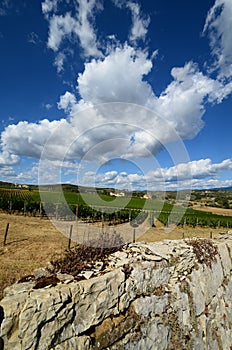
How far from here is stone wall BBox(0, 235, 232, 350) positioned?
2.75m

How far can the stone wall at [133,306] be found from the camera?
275 centimetres

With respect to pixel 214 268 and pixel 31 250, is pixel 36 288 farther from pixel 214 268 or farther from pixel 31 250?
pixel 31 250

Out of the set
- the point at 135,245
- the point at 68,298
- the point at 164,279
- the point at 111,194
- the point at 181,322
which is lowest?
the point at 181,322

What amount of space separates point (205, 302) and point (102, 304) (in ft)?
11.9

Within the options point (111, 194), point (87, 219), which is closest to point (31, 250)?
point (87, 219)

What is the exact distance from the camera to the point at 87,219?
28156 millimetres

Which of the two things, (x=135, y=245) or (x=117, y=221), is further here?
(x=117, y=221)

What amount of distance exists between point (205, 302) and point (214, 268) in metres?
1.13

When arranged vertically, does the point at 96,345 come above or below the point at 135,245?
below

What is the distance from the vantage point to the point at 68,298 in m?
3.06

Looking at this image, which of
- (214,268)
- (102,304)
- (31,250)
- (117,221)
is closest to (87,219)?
(117,221)

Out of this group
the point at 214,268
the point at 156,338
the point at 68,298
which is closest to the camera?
the point at 68,298

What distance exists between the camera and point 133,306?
3.93 metres

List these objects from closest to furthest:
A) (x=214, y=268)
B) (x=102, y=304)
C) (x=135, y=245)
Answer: (x=102, y=304) < (x=135, y=245) < (x=214, y=268)
